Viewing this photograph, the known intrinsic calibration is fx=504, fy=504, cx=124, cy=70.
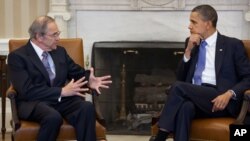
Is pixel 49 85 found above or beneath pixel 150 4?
beneath

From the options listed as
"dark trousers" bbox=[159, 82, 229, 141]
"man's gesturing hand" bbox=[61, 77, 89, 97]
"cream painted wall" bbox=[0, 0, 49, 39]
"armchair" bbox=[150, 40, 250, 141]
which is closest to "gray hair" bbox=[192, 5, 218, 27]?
"dark trousers" bbox=[159, 82, 229, 141]

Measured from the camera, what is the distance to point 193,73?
356 cm

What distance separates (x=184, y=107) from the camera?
3248 mm

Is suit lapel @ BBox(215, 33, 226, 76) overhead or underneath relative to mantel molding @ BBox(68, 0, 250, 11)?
underneath

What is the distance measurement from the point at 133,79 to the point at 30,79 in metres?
1.74

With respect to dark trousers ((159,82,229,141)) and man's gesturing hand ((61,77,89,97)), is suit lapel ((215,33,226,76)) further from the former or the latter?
man's gesturing hand ((61,77,89,97))

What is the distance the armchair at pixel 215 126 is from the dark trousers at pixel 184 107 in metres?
0.06

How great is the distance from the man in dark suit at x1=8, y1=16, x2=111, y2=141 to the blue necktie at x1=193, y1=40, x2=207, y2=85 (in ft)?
2.17

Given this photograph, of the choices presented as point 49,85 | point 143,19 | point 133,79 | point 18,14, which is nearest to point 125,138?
point 133,79

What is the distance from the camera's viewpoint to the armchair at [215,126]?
3.16m

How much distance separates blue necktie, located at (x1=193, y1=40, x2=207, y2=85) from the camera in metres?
3.55

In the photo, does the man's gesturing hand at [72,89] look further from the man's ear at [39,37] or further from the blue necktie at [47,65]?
the man's ear at [39,37]

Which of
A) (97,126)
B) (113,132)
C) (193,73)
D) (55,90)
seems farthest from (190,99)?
(113,132)

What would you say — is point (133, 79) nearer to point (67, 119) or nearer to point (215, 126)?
point (67, 119)
